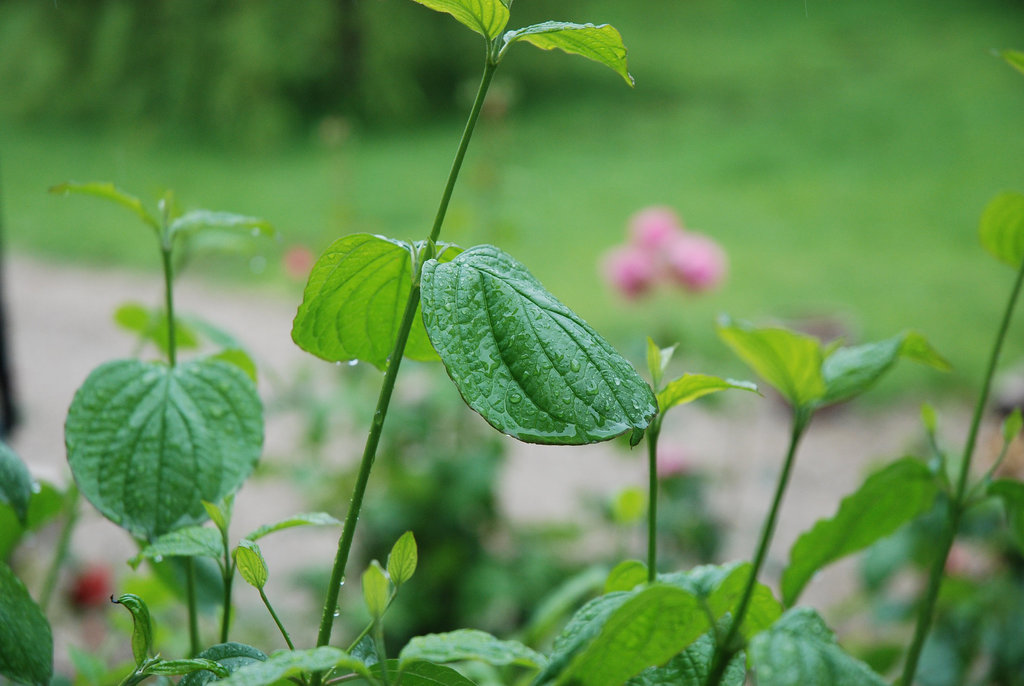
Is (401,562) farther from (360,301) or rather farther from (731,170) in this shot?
(731,170)

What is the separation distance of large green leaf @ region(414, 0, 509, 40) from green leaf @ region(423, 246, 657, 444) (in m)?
0.05

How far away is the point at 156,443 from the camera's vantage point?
0.23 meters

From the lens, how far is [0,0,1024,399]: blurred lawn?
222 centimetres

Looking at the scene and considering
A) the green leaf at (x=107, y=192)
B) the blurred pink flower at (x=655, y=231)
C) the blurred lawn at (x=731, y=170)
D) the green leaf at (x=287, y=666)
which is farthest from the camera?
the blurred lawn at (x=731, y=170)

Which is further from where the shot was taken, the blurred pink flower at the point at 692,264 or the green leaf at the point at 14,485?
the blurred pink flower at the point at 692,264

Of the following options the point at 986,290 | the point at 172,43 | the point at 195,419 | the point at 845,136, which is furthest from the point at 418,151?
the point at 195,419

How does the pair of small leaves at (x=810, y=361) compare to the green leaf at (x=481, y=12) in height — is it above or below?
below

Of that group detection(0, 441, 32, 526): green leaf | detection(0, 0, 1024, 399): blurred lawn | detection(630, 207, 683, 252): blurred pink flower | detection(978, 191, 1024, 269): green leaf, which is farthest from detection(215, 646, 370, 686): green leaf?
detection(0, 0, 1024, 399): blurred lawn

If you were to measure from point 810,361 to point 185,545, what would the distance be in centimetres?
15

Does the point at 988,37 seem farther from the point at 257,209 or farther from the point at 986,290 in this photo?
the point at 257,209

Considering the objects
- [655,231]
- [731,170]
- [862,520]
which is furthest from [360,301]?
[731,170]

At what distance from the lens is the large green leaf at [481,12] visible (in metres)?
0.19

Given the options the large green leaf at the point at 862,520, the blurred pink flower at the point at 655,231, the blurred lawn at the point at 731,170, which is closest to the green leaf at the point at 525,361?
the large green leaf at the point at 862,520

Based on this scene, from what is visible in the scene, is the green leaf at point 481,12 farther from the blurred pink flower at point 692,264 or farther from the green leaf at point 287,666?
the blurred pink flower at point 692,264
